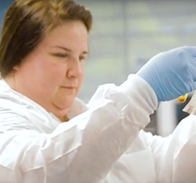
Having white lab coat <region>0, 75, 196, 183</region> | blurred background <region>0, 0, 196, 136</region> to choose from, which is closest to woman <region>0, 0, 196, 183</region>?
white lab coat <region>0, 75, 196, 183</region>

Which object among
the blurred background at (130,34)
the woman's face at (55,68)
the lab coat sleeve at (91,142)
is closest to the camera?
the lab coat sleeve at (91,142)

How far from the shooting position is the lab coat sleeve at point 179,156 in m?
1.00

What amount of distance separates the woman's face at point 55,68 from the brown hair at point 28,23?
2 cm

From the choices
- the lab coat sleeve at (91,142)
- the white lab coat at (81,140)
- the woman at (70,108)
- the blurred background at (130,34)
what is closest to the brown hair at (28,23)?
the woman at (70,108)

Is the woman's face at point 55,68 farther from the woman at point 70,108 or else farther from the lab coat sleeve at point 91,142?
the lab coat sleeve at point 91,142

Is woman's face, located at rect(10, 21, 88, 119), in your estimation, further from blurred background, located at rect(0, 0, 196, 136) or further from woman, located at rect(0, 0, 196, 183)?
blurred background, located at rect(0, 0, 196, 136)

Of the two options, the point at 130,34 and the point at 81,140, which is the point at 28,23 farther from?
the point at 130,34

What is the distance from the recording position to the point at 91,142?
2.34 ft

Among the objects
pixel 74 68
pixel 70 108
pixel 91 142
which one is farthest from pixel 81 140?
pixel 70 108

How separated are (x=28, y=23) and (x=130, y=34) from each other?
126cm

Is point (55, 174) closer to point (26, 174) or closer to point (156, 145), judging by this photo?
point (26, 174)

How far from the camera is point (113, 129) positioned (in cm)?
71

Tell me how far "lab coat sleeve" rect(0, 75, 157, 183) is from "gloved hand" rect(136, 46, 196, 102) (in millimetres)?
27

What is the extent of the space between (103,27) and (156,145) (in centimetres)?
122
